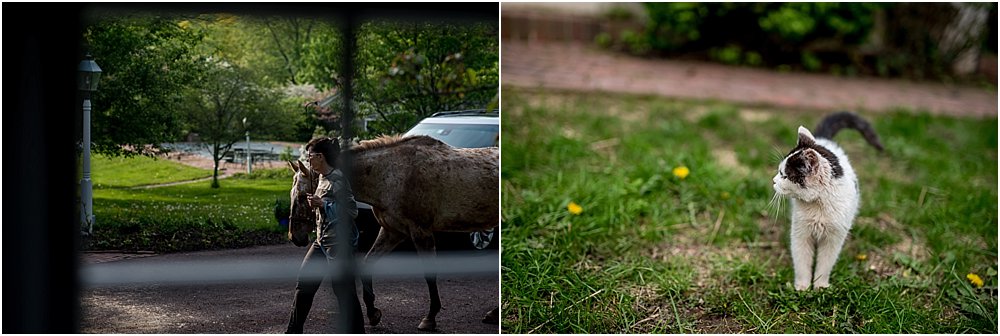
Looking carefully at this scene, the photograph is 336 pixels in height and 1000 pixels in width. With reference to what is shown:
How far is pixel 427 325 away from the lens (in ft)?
8.76

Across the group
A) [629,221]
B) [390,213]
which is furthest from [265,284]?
[629,221]

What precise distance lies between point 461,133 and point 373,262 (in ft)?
1.70

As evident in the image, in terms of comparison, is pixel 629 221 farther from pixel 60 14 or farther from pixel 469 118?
pixel 60 14

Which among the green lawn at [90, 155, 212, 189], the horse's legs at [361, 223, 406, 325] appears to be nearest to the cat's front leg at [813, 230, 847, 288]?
the horse's legs at [361, 223, 406, 325]

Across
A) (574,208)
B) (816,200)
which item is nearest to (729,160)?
(574,208)

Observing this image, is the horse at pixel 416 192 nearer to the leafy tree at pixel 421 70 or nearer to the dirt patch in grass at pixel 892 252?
the leafy tree at pixel 421 70

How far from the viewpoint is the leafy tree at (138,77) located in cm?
251

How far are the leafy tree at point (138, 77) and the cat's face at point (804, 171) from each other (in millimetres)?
1958

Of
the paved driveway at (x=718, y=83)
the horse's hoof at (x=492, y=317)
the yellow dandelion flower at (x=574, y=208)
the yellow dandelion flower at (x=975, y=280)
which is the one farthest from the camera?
the paved driveway at (x=718, y=83)

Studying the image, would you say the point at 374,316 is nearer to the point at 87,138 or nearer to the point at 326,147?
the point at 326,147

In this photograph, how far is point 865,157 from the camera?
16.0 feet

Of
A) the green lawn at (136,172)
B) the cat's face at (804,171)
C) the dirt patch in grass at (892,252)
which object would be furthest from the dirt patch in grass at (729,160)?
the green lawn at (136,172)

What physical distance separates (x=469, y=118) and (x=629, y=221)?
4.17ft

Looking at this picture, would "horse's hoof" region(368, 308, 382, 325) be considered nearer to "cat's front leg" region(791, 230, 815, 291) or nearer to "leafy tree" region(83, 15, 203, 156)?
"leafy tree" region(83, 15, 203, 156)
